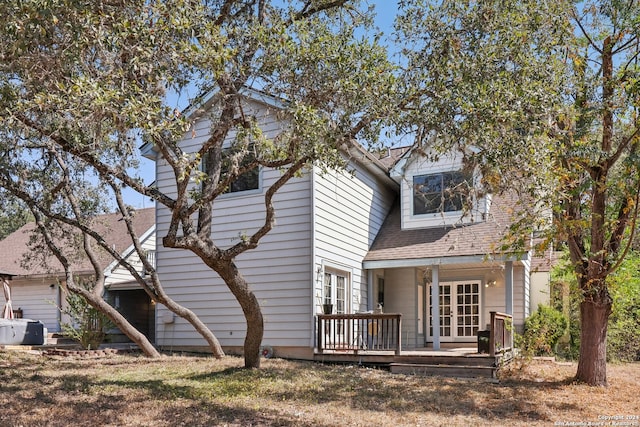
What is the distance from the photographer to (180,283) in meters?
14.1

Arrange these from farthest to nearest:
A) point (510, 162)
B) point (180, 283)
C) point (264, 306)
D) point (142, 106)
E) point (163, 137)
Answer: point (180, 283) < point (264, 306) < point (163, 137) < point (510, 162) < point (142, 106)

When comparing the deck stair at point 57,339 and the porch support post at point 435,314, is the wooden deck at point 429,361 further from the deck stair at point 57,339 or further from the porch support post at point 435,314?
the deck stair at point 57,339

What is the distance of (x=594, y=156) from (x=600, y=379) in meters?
3.82

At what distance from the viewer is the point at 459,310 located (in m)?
15.9

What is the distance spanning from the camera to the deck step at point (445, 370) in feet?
35.9

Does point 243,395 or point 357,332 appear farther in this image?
point 357,332

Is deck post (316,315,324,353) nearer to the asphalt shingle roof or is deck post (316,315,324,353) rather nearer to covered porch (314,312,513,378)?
covered porch (314,312,513,378)

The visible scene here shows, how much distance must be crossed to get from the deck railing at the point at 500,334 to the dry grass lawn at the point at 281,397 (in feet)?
1.93

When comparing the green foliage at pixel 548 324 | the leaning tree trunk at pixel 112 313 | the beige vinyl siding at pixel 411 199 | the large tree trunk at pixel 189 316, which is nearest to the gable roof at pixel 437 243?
the beige vinyl siding at pixel 411 199

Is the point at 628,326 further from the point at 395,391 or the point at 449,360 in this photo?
the point at 395,391

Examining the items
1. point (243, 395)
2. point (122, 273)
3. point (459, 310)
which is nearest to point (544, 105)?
point (243, 395)

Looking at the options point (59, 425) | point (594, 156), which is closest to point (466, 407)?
point (594, 156)

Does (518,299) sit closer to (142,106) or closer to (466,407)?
(466,407)

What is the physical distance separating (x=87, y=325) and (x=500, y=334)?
31.4ft
